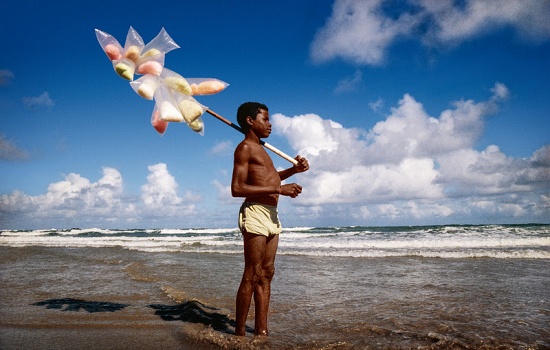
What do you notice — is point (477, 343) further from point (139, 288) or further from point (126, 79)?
point (139, 288)

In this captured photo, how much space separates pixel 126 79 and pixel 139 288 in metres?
4.17

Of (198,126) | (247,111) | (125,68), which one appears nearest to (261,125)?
(247,111)

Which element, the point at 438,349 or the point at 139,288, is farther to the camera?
the point at 139,288

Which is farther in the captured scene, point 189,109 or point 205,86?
point 205,86

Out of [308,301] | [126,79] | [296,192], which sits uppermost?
[126,79]

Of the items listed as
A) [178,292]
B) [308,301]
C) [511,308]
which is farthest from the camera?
[178,292]

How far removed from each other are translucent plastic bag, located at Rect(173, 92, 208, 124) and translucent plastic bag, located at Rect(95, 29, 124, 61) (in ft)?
1.93

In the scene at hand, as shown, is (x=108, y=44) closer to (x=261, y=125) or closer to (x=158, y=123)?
(x=158, y=123)

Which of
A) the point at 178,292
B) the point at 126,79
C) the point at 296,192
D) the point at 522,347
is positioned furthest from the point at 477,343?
the point at 178,292

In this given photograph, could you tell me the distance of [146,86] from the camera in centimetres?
298

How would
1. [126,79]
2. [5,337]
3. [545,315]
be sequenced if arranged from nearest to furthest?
1. [126,79]
2. [5,337]
3. [545,315]

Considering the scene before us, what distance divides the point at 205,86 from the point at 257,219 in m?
1.25

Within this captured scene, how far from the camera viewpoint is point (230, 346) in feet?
9.96

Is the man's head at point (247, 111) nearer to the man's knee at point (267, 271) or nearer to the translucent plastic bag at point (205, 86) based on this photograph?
the translucent plastic bag at point (205, 86)
